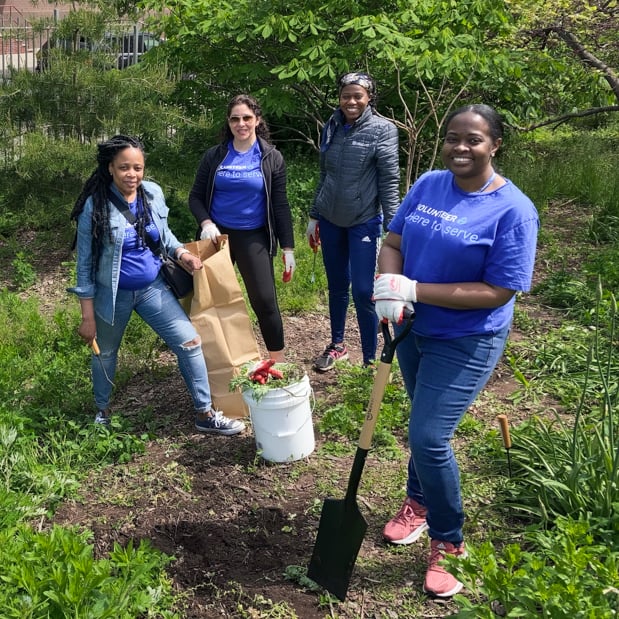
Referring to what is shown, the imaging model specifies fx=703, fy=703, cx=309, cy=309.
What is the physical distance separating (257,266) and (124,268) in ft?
2.90

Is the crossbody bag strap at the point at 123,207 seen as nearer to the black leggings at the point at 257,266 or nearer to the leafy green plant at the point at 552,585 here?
the black leggings at the point at 257,266

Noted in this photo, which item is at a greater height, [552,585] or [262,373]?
[552,585]

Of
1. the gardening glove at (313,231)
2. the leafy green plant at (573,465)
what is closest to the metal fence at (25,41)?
the gardening glove at (313,231)

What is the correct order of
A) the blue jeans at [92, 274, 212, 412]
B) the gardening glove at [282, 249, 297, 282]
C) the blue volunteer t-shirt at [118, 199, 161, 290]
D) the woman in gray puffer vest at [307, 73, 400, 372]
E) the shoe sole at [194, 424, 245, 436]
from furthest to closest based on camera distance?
the gardening glove at [282, 249, 297, 282] → the woman in gray puffer vest at [307, 73, 400, 372] → the shoe sole at [194, 424, 245, 436] → the blue jeans at [92, 274, 212, 412] → the blue volunteer t-shirt at [118, 199, 161, 290]

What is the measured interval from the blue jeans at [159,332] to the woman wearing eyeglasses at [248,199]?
504 millimetres

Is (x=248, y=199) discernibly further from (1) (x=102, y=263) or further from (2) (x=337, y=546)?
(2) (x=337, y=546)

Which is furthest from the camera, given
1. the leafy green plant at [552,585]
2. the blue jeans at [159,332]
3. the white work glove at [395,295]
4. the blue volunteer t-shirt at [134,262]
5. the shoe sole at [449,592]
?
the blue jeans at [159,332]

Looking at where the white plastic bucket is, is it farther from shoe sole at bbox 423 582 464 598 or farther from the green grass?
shoe sole at bbox 423 582 464 598

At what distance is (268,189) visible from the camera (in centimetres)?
414

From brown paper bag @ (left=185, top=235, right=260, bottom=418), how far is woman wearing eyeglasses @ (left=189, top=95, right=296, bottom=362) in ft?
0.58

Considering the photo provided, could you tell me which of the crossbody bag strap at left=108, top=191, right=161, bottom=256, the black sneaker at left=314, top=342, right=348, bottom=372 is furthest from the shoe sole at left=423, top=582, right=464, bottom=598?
the crossbody bag strap at left=108, top=191, right=161, bottom=256

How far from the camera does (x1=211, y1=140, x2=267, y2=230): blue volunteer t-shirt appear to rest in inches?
162

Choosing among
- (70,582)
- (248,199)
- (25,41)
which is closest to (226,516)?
(70,582)

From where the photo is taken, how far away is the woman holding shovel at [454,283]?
245cm
